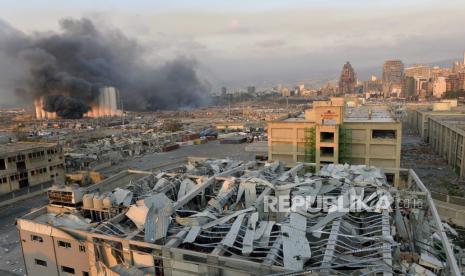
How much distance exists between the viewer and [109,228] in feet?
23.6

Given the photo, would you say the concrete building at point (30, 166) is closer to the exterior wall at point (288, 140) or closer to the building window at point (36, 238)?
the exterior wall at point (288, 140)

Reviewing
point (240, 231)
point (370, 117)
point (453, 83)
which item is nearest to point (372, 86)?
point (453, 83)

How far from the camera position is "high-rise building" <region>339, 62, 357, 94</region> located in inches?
6727

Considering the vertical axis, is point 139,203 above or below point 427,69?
below

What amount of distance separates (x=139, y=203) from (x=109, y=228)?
2.88 ft

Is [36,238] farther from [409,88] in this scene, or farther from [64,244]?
[409,88]

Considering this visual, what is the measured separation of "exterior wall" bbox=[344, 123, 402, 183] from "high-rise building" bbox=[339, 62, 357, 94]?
160 m

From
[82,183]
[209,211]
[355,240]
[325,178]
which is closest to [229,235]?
[209,211]

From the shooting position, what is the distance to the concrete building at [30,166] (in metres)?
23.3

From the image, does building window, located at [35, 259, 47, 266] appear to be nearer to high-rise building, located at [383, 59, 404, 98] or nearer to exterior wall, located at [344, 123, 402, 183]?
exterior wall, located at [344, 123, 402, 183]

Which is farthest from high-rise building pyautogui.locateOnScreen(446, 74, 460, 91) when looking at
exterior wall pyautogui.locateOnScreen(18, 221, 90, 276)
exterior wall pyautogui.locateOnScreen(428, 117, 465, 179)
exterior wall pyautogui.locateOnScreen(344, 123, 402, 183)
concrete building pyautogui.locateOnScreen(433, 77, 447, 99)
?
exterior wall pyautogui.locateOnScreen(18, 221, 90, 276)

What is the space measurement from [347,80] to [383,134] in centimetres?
16309

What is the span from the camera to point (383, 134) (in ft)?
66.4

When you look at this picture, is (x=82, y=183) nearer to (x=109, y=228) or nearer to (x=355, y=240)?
(x=109, y=228)
